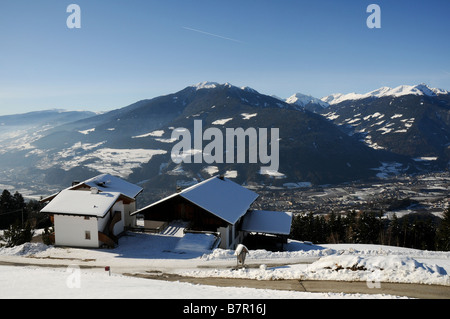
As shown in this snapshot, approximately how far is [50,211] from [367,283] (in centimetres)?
3133

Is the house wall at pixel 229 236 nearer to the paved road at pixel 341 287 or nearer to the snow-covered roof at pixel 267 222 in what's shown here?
the snow-covered roof at pixel 267 222

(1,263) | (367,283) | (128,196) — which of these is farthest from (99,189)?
(367,283)

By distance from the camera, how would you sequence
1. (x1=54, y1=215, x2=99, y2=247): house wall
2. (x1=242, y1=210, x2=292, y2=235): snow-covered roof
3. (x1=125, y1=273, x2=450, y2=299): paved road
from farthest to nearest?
1. (x1=242, y1=210, x2=292, y2=235): snow-covered roof
2. (x1=54, y1=215, x2=99, y2=247): house wall
3. (x1=125, y1=273, x2=450, y2=299): paved road

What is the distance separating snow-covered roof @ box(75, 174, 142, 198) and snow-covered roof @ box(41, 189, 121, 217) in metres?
2.78

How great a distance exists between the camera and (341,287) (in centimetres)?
1952

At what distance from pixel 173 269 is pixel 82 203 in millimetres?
15232

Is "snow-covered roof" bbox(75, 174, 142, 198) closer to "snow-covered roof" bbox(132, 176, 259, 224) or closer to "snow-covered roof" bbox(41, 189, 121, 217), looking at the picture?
"snow-covered roof" bbox(41, 189, 121, 217)

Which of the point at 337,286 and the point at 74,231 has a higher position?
the point at 337,286

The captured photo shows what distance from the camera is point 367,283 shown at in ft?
65.9

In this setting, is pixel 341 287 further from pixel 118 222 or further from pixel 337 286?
pixel 118 222

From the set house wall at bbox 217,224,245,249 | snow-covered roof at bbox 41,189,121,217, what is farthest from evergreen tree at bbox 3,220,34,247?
house wall at bbox 217,224,245,249

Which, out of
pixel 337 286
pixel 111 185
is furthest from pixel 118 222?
pixel 337 286

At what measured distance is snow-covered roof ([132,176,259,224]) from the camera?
41.0 meters

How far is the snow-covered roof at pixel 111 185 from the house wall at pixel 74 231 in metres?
5.90
